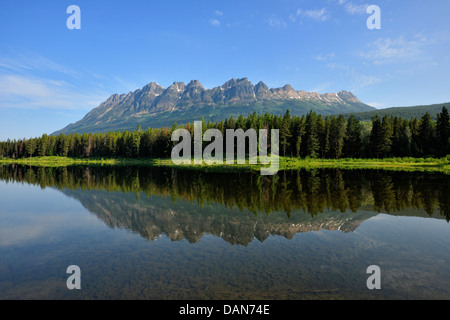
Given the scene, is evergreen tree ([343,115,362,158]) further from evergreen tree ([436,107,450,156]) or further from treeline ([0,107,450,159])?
evergreen tree ([436,107,450,156])

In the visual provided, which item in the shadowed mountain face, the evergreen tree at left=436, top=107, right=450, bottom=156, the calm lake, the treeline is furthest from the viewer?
the treeline

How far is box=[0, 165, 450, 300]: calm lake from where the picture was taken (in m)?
10.2

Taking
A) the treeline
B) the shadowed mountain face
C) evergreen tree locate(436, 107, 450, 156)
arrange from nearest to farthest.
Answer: the shadowed mountain face → evergreen tree locate(436, 107, 450, 156) → the treeline

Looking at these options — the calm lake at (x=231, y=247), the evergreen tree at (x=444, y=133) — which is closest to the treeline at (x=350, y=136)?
the evergreen tree at (x=444, y=133)

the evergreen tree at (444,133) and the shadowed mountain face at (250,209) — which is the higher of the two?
the evergreen tree at (444,133)

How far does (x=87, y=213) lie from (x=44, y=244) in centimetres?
802

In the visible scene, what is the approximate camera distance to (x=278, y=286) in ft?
33.3

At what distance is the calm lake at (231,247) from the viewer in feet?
33.3

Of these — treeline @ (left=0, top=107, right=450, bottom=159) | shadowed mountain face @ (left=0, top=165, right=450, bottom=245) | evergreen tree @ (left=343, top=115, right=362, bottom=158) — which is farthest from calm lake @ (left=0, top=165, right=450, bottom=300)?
evergreen tree @ (left=343, top=115, right=362, bottom=158)

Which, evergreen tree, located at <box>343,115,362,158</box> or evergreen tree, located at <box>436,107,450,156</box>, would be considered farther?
evergreen tree, located at <box>343,115,362,158</box>

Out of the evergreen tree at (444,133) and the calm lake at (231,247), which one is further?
the evergreen tree at (444,133)

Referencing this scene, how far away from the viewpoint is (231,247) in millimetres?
14742

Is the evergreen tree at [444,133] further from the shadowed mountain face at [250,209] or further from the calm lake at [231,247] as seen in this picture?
the calm lake at [231,247]

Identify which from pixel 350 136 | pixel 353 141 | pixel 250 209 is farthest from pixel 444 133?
pixel 250 209
